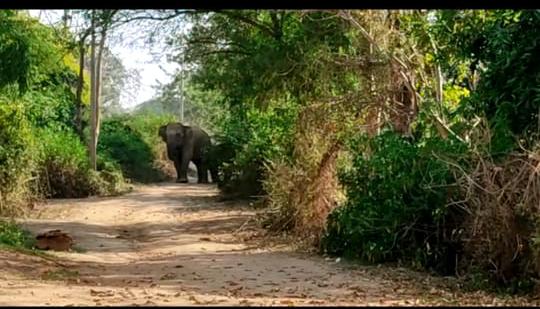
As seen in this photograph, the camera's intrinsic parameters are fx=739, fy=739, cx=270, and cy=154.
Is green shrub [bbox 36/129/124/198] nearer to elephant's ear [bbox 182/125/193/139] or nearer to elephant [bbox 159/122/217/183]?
elephant [bbox 159/122/217/183]

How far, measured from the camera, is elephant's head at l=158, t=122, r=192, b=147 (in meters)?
29.3

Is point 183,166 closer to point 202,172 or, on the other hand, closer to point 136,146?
point 202,172

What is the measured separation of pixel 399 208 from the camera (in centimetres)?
980

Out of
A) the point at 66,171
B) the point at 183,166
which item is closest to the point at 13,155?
the point at 66,171

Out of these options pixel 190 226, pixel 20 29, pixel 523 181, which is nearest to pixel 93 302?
pixel 523 181

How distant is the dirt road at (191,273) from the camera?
713cm

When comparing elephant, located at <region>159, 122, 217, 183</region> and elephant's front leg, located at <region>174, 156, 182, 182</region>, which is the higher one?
elephant, located at <region>159, 122, 217, 183</region>

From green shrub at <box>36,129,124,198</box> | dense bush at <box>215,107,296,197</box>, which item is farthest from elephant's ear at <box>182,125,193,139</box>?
dense bush at <box>215,107,296,197</box>

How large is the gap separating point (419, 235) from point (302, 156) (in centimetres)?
348

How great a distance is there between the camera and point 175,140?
29344 millimetres

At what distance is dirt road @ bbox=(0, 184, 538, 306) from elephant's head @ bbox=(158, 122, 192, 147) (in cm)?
1347

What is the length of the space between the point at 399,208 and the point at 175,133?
20427 millimetres

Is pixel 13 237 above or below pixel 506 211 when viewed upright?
below

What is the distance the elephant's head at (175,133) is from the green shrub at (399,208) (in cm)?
1869
